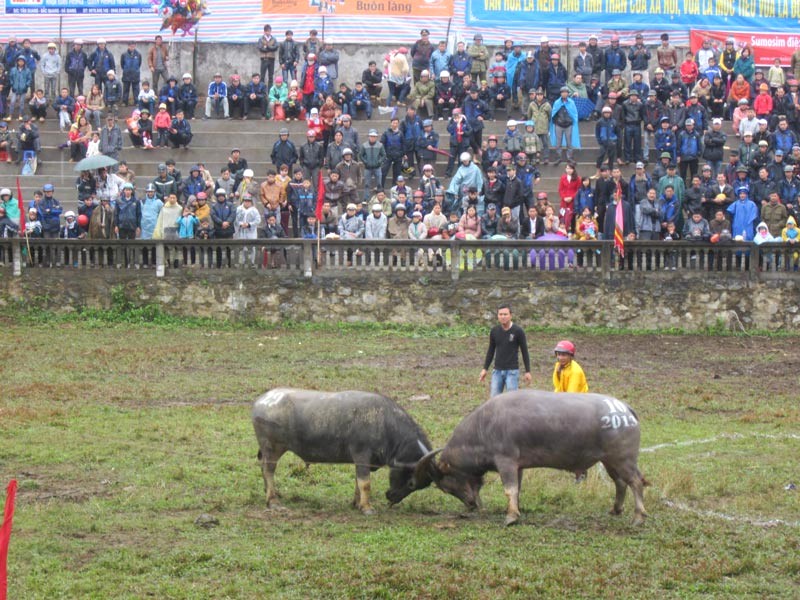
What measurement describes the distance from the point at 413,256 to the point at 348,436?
609 inches

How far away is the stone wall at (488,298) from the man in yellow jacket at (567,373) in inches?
529

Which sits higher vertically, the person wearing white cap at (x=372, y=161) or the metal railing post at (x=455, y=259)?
the person wearing white cap at (x=372, y=161)

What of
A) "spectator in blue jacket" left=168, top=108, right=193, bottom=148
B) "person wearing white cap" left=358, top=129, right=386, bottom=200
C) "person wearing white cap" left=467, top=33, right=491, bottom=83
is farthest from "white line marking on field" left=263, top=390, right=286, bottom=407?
"person wearing white cap" left=467, top=33, right=491, bottom=83

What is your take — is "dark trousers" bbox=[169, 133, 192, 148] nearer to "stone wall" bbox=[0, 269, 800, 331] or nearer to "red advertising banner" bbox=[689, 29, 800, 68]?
"stone wall" bbox=[0, 269, 800, 331]

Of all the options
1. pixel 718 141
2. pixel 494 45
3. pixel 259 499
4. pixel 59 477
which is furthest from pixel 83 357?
pixel 494 45

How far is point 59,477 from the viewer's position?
55.1 feet

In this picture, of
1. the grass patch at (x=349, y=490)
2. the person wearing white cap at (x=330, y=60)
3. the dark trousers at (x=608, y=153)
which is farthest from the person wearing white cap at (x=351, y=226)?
the person wearing white cap at (x=330, y=60)

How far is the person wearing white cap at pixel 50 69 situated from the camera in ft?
131

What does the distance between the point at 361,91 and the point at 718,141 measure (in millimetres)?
9996

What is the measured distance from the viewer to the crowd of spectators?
31.7m

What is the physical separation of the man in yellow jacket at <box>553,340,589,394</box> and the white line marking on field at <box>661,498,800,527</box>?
6.15 ft

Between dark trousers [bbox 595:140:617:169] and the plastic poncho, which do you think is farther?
dark trousers [bbox 595:140:617:169]

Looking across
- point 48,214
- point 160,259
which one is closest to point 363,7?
point 48,214

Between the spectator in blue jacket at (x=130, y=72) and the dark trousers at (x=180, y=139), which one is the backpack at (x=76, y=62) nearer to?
the spectator in blue jacket at (x=130, y=72)
